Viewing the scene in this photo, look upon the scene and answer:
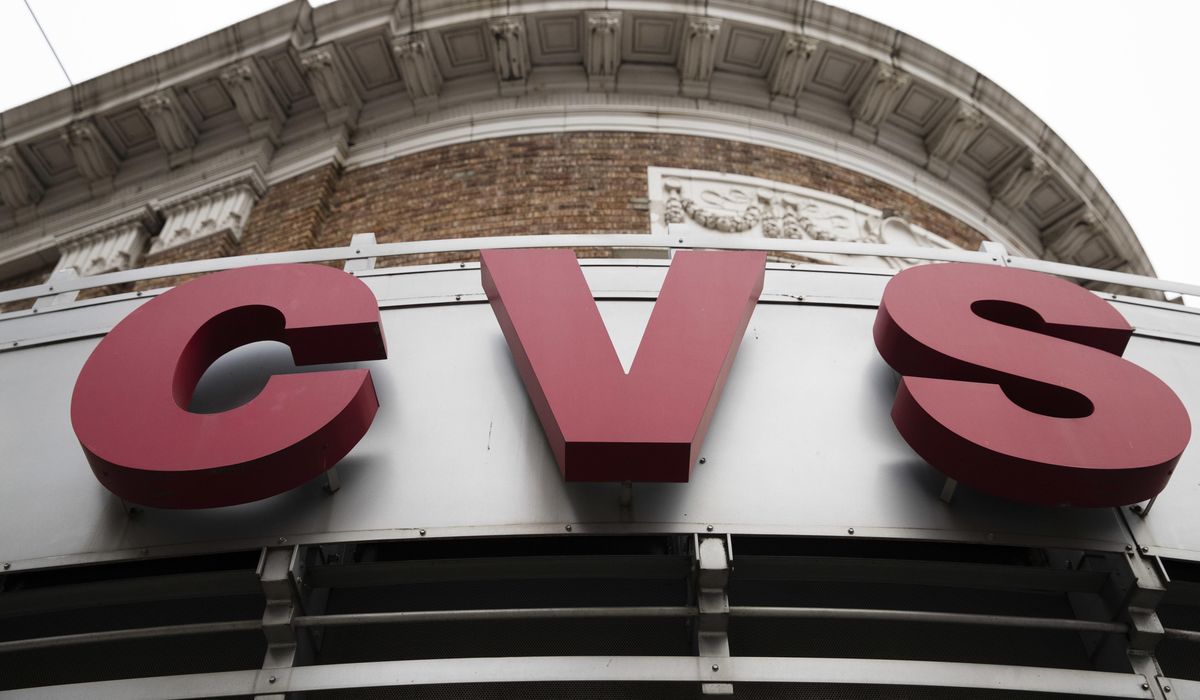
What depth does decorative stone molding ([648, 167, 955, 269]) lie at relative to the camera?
8625 mm

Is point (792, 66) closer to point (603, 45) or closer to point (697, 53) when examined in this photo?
point (697, 53)

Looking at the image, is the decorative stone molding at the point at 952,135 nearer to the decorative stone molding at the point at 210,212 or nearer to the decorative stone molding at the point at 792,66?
the decorative stone molding at the point at 792,66

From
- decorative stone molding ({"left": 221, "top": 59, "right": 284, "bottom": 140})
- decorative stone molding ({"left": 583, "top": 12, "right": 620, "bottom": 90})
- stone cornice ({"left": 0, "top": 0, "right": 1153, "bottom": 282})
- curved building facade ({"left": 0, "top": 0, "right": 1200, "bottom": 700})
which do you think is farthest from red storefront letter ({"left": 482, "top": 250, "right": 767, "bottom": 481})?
decorative stone molding ({"left": 221, "top": 59, "right": 284, "bottom": 140})

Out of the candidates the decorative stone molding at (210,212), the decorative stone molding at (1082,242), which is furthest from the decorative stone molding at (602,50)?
the decorative stone molding at (1082,242)

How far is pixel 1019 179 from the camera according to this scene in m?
11.0

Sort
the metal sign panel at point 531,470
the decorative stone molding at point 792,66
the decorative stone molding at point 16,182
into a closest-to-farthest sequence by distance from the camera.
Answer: the metal sign panel at point 531,470 → the decorative stone molding at point 792,66 → the decorative stone molding at point 16,182

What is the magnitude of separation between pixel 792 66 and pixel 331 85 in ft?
16.8

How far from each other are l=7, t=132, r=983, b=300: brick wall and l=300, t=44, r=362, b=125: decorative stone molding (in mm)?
760

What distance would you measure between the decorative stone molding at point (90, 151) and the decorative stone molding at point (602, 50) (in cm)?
565

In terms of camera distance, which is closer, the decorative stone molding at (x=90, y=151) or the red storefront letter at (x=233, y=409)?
the red storefront letter at (x=233, y=409)

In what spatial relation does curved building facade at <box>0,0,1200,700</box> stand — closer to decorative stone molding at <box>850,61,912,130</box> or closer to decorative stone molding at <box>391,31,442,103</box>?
decorative stone molding at <box>391,31,442,103</box>

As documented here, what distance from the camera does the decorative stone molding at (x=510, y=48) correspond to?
377 inches

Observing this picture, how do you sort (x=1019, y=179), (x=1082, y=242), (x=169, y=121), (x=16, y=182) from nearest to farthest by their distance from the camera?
(x=169, y=121), (x=16, y=182), (x=1019, y=179), (x=1082, y=242)

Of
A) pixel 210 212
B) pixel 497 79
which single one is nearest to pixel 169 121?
pixel 210 212
